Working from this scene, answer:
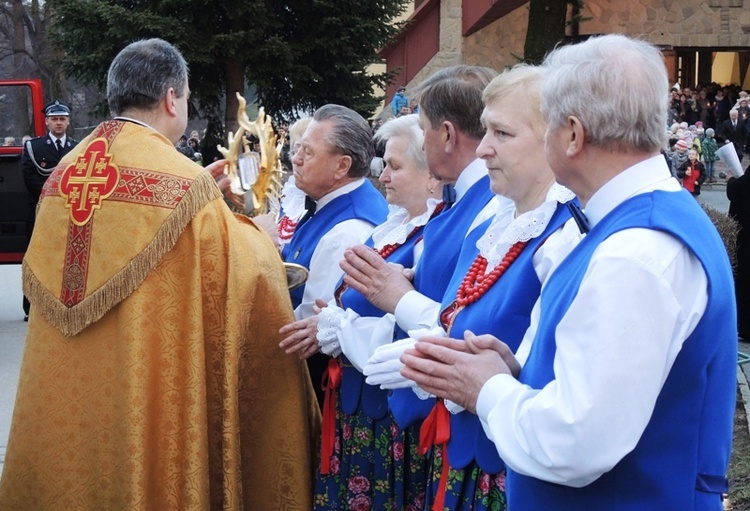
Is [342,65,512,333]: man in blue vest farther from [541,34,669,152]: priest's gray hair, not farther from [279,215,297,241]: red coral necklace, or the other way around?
[279,215,297,241]: red coral necklace

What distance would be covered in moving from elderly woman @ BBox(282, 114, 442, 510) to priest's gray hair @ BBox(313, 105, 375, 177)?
31 centimetres

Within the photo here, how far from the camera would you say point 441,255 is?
10.1ft

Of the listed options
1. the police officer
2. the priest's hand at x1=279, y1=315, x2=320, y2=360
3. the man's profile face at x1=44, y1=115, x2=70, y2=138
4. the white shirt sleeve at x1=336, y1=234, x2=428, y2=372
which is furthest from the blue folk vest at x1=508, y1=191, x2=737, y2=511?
the man's profile face at x1=44, y1=115, x2=70, y2=138

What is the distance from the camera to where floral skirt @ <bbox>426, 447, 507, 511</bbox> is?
2600mm

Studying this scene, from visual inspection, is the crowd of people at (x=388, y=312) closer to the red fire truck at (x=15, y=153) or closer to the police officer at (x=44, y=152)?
the police officer at (x=44, y=152)

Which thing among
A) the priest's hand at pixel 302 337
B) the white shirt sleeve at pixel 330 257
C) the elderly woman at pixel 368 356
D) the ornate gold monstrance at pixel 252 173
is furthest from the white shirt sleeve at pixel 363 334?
the ornate gold monstrance at pixel 252 173

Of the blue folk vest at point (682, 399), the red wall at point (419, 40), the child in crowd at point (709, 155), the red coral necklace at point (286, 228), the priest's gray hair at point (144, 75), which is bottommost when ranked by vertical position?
the blue folk vest at point (682, 399)

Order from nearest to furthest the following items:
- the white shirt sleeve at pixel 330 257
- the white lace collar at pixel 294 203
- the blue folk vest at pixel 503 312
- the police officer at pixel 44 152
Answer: the blue folk vest at pixel 503 312, the white shirt sleeve at pixel 330 257, the white lace collar at pixel 294 203, the police officer at pixel 44 152

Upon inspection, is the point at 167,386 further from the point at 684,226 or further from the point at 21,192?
the point at 21,192

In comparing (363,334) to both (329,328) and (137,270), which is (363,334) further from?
(137,270)

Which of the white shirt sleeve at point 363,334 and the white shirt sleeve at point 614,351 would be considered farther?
the white shirt sleeve at point 363,334

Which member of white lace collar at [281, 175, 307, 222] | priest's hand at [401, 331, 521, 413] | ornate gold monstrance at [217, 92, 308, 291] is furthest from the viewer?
white lace collar at [281, 175, 307, 222]

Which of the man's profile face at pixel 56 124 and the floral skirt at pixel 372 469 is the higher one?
the man's profile face at pixel 56 124

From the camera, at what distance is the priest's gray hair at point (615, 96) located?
185 centimetres
